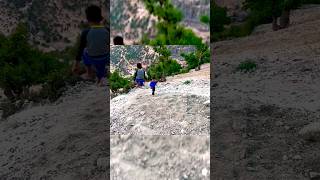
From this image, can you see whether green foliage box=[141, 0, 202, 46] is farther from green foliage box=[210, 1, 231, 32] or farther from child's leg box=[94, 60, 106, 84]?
green foliage box=[210, 1, 231, 32]

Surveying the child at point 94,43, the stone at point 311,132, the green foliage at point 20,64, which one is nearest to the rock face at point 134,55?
the child at point 94,43

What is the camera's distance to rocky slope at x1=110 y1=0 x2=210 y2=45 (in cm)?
541

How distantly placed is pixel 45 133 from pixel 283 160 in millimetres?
4045

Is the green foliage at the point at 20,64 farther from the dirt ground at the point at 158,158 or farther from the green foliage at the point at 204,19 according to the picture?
the green foliage at the point at 204,19

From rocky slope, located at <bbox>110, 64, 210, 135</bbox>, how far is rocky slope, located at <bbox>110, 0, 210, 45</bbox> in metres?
0.86

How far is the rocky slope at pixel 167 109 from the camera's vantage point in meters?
6.36

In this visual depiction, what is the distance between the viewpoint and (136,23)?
215 inches

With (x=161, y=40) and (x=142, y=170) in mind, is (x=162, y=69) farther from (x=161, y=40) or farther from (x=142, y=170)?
(x=142, y=170)

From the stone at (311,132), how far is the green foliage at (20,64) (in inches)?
293

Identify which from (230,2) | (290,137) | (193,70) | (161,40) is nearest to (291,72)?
(290,137)

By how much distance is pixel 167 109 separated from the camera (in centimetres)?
670

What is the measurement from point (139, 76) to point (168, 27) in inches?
29.8

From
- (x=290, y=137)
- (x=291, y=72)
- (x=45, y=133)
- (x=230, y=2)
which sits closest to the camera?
(x=290, y=137)

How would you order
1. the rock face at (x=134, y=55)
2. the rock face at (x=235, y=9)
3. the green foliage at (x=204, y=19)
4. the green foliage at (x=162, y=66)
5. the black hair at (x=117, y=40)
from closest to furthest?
the green foliage at (x=204, y=19)
the black hair at (x=117, y=40)
the rock face at (x=134, y=55)
the green foliage at (x=162, y=66)
the rock face at (x=235, y=9)
